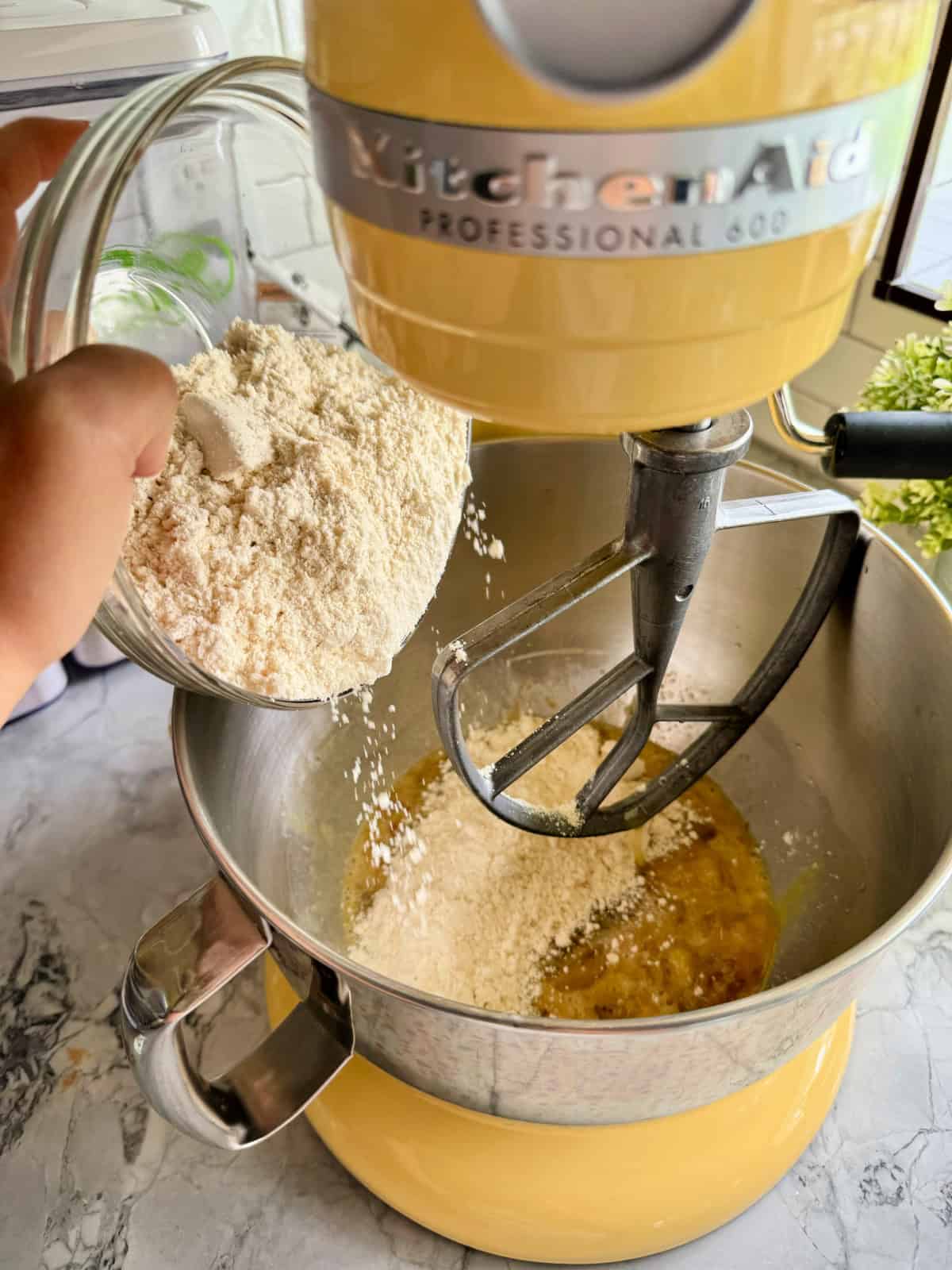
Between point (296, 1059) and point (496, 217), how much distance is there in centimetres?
34

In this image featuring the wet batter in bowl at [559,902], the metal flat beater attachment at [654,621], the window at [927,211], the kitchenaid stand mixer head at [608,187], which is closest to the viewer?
the kitchenaid stand mixer head at [608,187]

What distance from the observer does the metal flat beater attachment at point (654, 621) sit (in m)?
0.33

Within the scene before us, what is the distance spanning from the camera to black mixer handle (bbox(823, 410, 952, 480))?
0.40 meters

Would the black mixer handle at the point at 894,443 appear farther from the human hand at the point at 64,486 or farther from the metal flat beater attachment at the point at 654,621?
the human hand at the point at 64,486

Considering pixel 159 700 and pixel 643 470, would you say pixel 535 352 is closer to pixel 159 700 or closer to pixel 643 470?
pixel 643 470

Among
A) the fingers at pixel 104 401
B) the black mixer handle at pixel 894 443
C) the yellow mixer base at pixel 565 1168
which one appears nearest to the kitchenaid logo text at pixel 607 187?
the fingers at pixel 104 401

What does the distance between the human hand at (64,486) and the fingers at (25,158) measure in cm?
15

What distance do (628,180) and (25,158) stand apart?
303 millimetres

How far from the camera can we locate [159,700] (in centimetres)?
70

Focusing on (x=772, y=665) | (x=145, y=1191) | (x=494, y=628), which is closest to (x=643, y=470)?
(x=494, y=628)

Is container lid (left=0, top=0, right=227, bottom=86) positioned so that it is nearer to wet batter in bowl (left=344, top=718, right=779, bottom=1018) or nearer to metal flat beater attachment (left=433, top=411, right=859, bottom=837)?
metal flat beater attachment (left=433, top=411, right=859, bottom=837)

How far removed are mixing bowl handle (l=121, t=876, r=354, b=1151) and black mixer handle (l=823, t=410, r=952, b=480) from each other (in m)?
0.30

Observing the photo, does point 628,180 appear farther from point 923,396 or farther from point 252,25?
point 252,25

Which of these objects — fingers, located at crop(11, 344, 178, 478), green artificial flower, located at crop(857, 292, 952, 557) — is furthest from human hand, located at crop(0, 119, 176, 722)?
green artificial flower, located at crop(857, 292, 952, 557)
